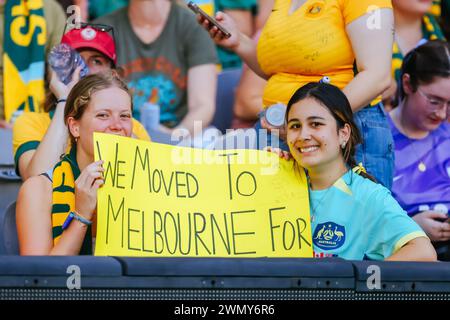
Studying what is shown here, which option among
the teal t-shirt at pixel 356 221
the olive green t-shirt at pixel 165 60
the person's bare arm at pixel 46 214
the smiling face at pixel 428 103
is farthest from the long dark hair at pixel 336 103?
the olive green t-shirt at pixel 165 60

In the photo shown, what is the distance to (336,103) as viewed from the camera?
4.06 meters

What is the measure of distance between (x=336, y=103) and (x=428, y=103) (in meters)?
1.31

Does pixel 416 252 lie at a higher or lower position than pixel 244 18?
lower

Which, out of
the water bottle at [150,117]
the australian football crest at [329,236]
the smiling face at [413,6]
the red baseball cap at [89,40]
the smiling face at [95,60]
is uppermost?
the smiling face at [413,6]

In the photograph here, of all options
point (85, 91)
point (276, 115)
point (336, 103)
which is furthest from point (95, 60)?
point (336, 103)

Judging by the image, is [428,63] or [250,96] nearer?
[428,63]

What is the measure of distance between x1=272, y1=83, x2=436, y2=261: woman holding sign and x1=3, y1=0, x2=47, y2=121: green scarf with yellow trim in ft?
7.10

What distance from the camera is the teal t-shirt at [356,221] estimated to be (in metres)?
3.89

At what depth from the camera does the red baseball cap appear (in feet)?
16.8

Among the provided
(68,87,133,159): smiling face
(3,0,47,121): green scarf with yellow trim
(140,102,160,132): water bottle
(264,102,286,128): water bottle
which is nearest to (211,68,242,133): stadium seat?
(140,102,160,132): water bottle

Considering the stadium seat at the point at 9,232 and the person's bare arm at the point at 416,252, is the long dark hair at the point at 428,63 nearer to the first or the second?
the person's bare arm at the point at 416,252

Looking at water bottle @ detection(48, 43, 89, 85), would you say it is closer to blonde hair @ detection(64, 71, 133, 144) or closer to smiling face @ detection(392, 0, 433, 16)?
blonde hair @ detection(64, 71, 133, 144)

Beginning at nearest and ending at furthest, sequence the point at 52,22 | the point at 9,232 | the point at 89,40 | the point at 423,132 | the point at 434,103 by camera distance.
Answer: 1. the point at 9,232
2. the point at 89,40
3. the point at 434,103
4. the point at 423,132
5. the point at 52,22
